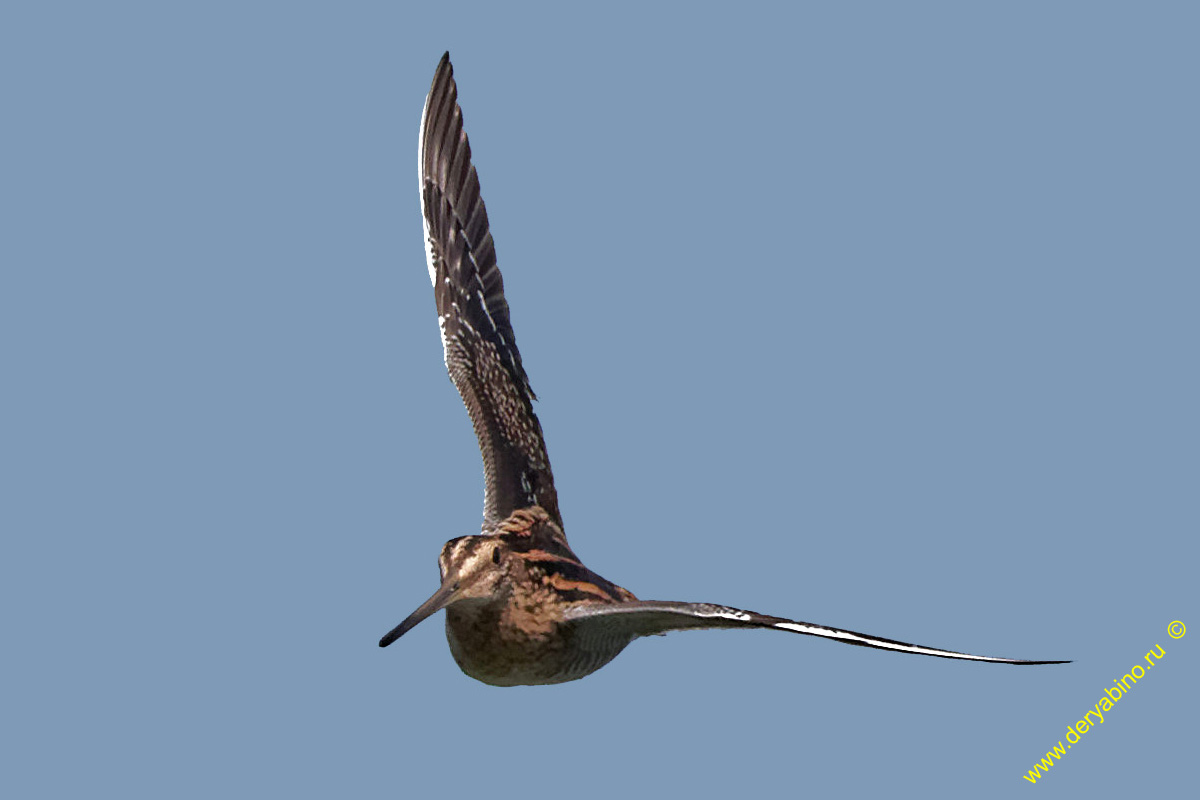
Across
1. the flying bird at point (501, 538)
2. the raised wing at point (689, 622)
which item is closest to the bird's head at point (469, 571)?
the flying bird at point (501, 538)

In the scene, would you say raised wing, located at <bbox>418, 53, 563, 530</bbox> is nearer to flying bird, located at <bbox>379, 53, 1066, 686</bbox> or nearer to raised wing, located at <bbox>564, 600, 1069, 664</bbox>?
flying bird, located at <bbox>379, 53, 1066, 686</bbox>

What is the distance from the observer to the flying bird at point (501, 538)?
820 centimetres

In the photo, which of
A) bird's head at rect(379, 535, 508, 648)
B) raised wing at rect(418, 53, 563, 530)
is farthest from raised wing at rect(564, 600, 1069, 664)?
raised wing at rect(418, 53, 563, 530)

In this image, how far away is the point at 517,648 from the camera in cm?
855

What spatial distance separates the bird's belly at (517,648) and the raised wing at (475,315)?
923 mm

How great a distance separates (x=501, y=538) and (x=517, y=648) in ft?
2.02

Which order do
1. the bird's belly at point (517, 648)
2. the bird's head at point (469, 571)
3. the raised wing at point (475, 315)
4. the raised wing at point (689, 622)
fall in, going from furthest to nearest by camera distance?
1. the raised wing at point (475, 315)
2. the bird's belly at point (517, 648)
3. the bird's head at point (469, 571)
4. the raised wing at point (689, 622)

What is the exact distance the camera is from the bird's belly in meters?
8.52

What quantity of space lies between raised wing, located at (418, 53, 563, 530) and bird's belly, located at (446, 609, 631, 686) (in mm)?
923

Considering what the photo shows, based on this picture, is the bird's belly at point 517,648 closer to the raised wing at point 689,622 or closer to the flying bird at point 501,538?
the flying bird at point 501,538

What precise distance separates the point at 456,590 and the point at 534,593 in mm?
551

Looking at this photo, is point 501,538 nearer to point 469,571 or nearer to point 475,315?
point 469,571

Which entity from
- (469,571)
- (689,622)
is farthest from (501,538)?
(689,622)

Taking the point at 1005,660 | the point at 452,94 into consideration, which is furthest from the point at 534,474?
the point at 1005,660
